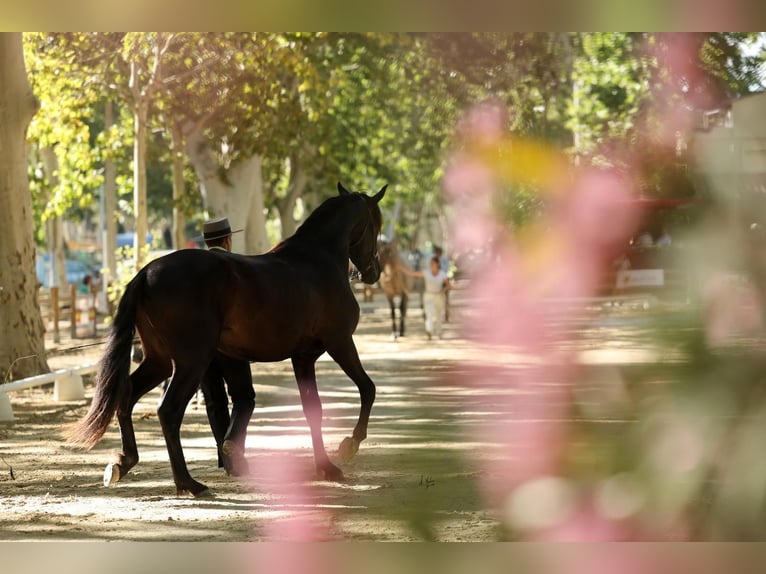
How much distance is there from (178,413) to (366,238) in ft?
7.83

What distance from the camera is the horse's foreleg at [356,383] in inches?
345

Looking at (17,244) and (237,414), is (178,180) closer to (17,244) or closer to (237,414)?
(17,244)

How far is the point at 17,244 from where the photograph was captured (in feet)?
55.1

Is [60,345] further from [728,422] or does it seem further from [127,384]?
[728,422]

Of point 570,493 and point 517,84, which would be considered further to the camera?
point 517,84

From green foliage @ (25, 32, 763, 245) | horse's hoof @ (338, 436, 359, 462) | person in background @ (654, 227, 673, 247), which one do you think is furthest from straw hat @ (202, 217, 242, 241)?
person in background @ (654, 227, 673, 247)

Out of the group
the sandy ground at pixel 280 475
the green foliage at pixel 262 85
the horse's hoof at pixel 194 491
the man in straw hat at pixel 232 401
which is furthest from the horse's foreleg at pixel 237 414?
the green foliage at pixel 262 85

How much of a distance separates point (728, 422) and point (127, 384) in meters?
5.77

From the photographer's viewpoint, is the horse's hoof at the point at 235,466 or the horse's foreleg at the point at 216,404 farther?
the horse's foreleg at the point at 216,404

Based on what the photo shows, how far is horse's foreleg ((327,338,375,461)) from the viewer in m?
8.77

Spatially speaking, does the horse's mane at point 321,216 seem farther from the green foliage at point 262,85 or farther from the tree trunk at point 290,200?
the tree trunk at point 290,200
